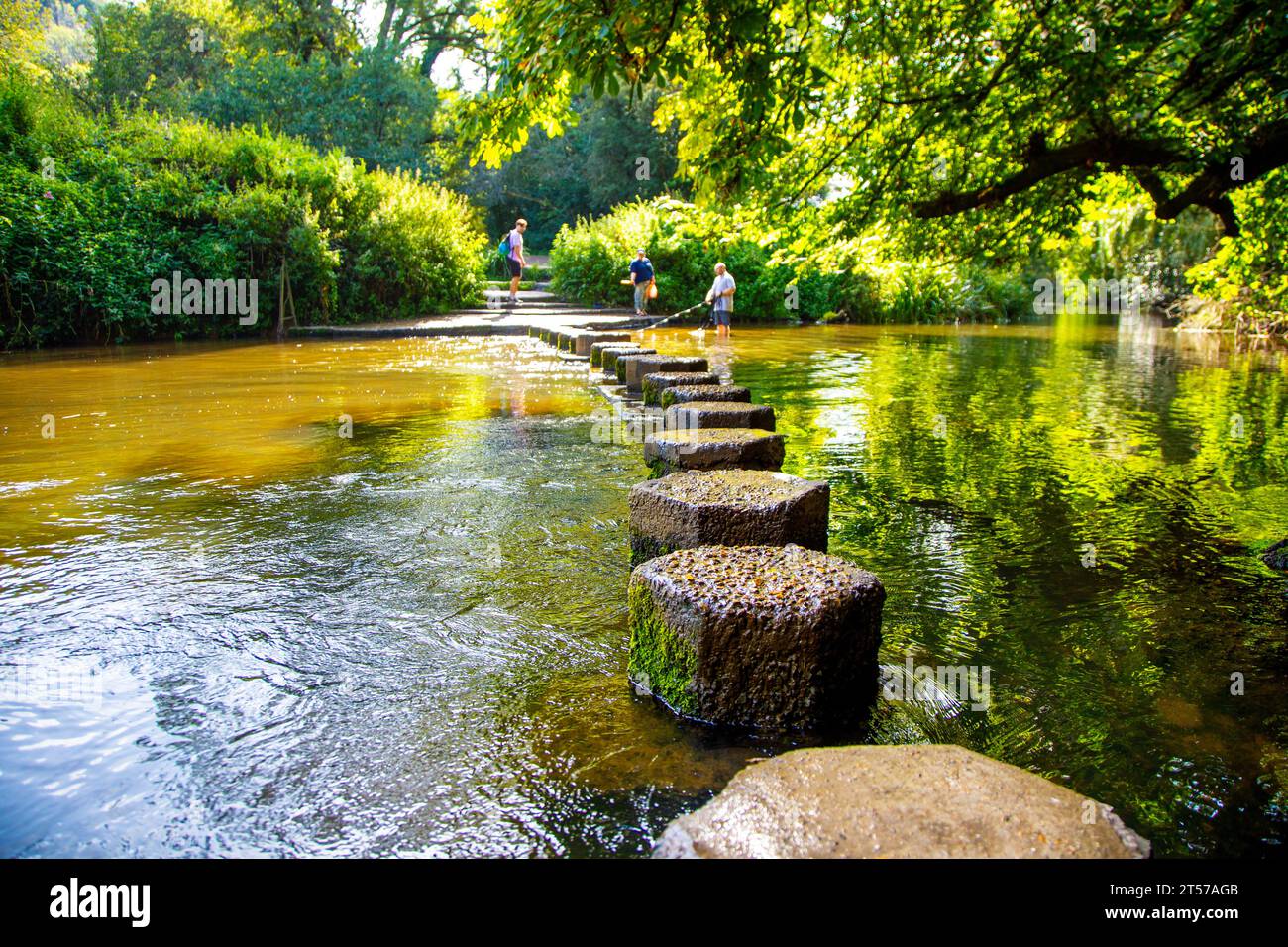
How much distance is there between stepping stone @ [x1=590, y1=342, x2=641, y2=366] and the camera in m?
11.4

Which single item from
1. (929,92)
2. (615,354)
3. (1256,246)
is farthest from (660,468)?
(1256,246)

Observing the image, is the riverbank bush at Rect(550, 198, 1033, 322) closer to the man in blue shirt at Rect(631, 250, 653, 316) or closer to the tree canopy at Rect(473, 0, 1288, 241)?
the man in blue shirt at Rect(631, 250, 653, 316)

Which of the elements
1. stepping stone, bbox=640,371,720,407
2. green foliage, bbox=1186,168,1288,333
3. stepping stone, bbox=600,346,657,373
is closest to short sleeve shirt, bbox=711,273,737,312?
stepping stone, bbox=600,346,657,373

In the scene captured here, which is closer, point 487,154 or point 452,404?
point 487,154

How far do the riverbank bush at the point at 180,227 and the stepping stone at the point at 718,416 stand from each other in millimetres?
15322

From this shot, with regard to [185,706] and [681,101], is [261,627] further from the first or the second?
[681,101]

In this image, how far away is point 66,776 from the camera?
273 cm

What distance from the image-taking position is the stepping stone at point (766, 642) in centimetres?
291

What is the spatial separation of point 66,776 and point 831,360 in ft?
47.6

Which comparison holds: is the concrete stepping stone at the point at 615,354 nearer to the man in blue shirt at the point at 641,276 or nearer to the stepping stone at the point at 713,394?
the stepping stone at the point at 713,394

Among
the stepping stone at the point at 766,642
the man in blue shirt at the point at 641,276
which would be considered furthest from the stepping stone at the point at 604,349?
the man in blue shirt at the point at 641,276

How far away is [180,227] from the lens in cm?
1875

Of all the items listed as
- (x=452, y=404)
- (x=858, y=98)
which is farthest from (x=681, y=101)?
(x=452, y=404)
